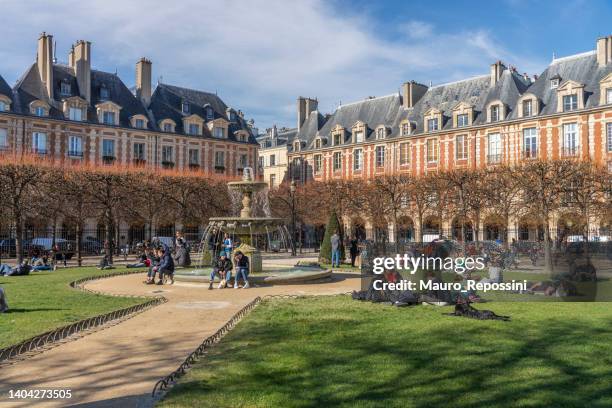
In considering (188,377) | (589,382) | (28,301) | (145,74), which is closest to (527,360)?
(589,382)

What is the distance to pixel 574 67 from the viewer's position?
35219 mm

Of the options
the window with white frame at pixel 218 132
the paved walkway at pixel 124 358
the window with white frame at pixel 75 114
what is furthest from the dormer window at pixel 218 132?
the paved walkway at pixel 124 358

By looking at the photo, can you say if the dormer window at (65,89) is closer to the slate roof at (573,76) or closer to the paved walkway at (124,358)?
the slate roof at (573,76)

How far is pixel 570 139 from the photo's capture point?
33.6 m

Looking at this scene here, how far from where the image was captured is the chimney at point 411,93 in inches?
1729

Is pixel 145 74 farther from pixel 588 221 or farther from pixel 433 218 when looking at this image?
pixel 588 221

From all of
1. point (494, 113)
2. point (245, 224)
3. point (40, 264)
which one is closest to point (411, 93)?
point (494, 113)

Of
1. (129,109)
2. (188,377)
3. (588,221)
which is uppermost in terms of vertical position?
(129,109)

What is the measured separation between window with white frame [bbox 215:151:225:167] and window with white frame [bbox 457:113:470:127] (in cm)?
1904

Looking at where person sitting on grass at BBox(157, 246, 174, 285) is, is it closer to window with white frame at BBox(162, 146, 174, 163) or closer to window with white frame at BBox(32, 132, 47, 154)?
window with white frame at BBox(32, 132, 47, 154)

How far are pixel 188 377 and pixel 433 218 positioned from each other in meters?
29.7

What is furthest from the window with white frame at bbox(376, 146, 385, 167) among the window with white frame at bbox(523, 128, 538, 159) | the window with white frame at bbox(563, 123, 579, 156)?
the window with white frame at bbox(563, 123, 579, 156)

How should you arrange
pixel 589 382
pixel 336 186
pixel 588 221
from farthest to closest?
pixel 336 186 → pixel 588 221 → pixel 589 382

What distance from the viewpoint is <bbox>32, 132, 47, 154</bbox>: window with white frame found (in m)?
36.6
